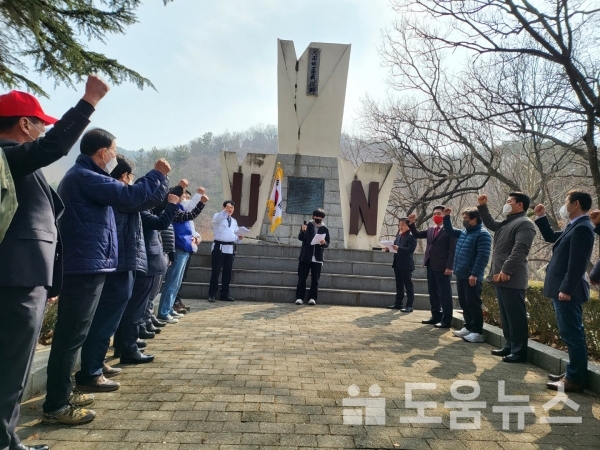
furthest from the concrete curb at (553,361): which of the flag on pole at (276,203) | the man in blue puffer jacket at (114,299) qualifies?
the flag on pole at (276,203)

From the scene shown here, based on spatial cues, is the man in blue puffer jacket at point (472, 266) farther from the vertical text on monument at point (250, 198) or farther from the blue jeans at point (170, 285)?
the vertical text on monument at point (250, 198)

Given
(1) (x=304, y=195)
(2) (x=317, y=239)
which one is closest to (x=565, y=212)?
(2) (x=317, y=239)

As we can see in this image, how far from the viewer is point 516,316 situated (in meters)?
4.86

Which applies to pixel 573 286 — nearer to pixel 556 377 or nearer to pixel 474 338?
pixel 556 377

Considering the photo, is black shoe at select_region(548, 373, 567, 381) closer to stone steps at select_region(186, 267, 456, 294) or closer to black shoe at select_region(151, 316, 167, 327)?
black shoe at select_region(151, 316, 167, 327)

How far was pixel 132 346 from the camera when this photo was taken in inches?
163

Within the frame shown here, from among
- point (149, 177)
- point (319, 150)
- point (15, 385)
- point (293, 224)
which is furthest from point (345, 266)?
point (15, 385)

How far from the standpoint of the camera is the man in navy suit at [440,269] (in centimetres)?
690

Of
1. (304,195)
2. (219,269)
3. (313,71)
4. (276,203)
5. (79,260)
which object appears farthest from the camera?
(313,71)

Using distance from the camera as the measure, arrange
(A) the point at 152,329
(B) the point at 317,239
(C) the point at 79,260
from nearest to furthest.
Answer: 1. (C) the point at 79,260
2. (A) the point at 152,329
3. (B) the point at 317,239

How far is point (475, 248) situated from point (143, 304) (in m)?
4.53

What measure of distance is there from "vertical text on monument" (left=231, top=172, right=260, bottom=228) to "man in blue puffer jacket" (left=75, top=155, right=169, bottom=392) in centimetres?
948

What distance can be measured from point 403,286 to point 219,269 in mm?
3899

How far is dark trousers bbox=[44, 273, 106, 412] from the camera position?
2.73 metres
